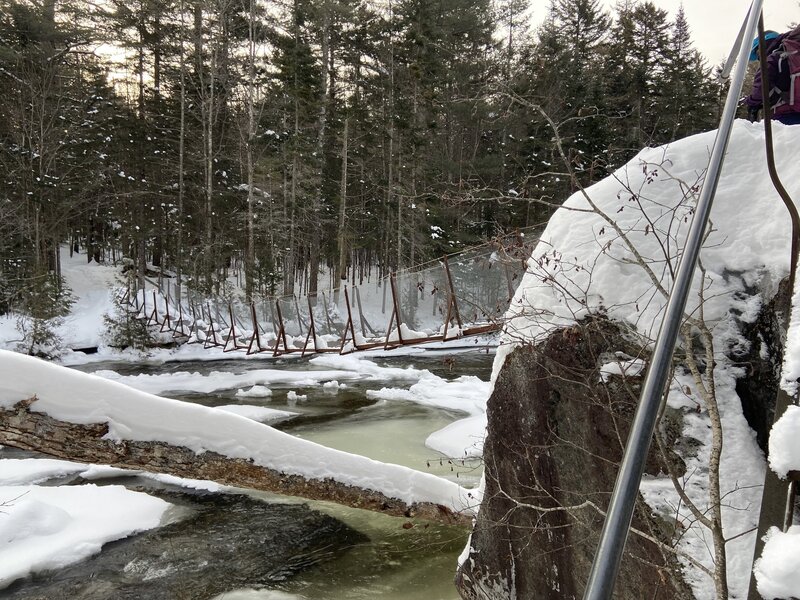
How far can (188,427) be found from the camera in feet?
11.3

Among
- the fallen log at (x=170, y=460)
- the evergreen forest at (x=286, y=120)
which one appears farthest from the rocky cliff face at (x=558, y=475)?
the evergreen forest at (x=286, y=120)

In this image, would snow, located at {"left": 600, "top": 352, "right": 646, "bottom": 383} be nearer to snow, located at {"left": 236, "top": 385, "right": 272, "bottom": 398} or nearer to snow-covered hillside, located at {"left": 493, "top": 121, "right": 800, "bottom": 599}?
snow-covered hillside, located at {"left": 493, "top": 121, "right": 800, "bottom": 599}

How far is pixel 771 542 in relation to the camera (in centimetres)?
79

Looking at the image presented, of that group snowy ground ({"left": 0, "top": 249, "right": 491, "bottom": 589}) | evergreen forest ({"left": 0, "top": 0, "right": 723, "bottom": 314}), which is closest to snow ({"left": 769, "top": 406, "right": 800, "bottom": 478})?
snowy ground ({"left": 0, "top": 249, "right": 491, "bottom": 589})

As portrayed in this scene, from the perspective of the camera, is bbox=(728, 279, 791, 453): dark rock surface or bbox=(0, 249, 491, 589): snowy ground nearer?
bbox=(728, 279, 791, 453): dark rock surface

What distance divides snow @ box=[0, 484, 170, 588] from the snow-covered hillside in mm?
4018

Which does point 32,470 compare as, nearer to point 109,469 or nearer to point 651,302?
→ point 109,469

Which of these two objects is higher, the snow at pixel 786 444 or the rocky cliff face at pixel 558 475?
the snow at pixel 786 444

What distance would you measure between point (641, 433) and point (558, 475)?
1887 mm

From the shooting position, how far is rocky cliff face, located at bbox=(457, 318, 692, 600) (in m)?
1.90

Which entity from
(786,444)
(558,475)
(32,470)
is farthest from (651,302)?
(32,470)

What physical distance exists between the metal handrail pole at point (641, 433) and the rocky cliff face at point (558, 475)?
107 centimetres

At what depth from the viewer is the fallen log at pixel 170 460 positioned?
291cm

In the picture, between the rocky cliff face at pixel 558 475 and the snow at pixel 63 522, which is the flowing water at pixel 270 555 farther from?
the rocky cliff face at pixel 558 475
